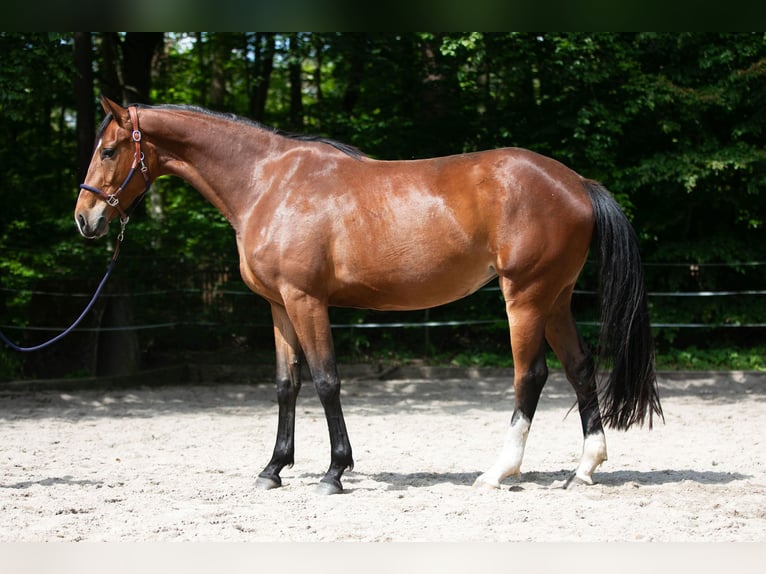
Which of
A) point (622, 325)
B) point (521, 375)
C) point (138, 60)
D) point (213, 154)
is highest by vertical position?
point (138, 60)

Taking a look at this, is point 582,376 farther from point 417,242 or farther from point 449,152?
point 449,152

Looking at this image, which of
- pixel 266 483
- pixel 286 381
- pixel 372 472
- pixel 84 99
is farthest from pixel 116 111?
pixel 84 99

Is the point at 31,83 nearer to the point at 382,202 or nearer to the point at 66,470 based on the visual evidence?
the point at 66,470

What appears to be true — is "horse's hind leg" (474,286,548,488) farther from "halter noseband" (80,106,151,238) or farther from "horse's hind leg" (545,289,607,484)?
"halter noseband" (80,106,151,238)

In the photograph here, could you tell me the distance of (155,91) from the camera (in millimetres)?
14844

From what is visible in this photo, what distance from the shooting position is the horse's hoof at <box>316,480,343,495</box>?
178 inches

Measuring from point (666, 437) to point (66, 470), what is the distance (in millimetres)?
4233

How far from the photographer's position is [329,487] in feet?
14.9

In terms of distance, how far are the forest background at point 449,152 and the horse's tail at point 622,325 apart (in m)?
5.42

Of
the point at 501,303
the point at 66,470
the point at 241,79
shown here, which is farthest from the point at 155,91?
the point at 66,470

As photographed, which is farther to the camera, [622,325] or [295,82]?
[295,82]

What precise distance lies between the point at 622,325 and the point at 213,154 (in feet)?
8.18

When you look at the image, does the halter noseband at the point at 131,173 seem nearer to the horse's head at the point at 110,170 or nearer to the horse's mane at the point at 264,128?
the horse's head at the point at 110,170

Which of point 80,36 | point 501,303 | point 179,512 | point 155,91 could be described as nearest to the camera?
point 179,512
